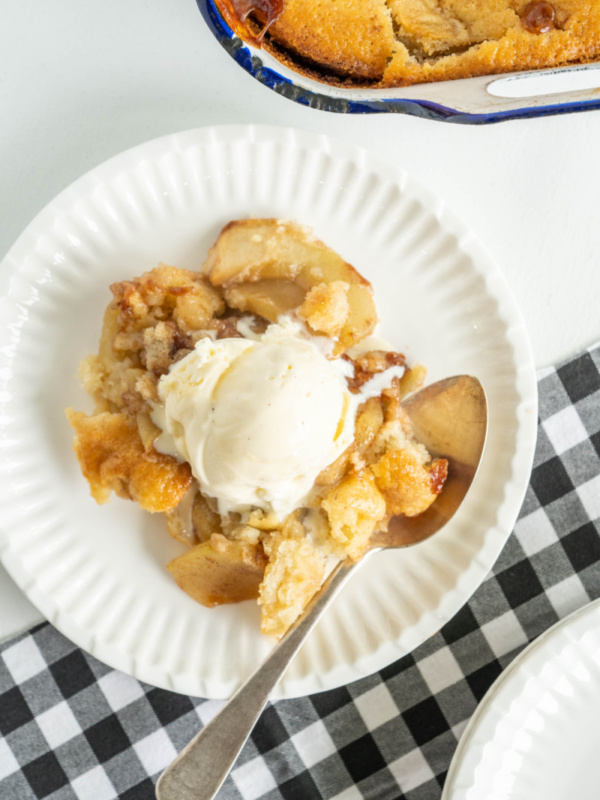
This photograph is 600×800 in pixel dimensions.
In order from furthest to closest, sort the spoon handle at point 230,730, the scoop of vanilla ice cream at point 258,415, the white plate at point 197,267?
the white plate at point 197,267
the spoon handle at point 230,730
the scoop of vanilla ice cream at point 258,415

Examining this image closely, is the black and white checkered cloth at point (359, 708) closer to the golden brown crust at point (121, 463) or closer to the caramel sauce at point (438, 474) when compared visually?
the caramel sauce at point (438, 474)

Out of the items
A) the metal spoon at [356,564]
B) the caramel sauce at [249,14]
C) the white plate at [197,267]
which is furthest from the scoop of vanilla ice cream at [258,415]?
the caramel sauce at [249,14]

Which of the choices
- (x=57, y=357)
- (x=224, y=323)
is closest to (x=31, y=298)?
(x=57, y=357)

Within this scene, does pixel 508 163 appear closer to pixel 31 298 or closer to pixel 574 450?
pixel 574 450

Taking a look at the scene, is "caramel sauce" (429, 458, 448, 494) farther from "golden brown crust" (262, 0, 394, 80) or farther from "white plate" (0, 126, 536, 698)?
"golden brown crust" (262, 0, 394, 80)

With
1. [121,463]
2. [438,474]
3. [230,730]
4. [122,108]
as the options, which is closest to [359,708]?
[230,730]

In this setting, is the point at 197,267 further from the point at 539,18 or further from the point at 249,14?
the point at 539,18
